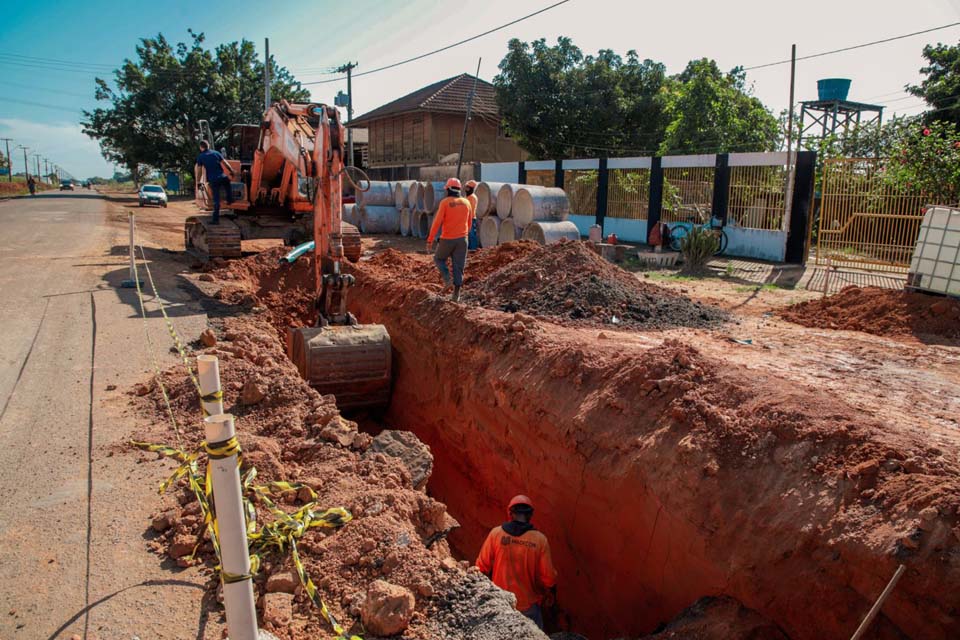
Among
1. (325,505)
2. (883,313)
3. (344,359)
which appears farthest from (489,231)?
(325,505)

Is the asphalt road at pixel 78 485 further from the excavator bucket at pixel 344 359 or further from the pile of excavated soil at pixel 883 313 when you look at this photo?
the pile of excavated soil at pixel 883 313

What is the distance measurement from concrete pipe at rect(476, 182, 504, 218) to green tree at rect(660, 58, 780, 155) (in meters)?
11.5

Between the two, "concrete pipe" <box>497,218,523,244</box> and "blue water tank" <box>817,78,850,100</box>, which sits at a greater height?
"blue water tank" <box>817,78,850,100</box>

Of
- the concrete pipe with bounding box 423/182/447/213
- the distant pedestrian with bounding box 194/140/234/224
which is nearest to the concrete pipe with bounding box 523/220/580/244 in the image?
the concrete pipe with bounding box 423/182/447/213

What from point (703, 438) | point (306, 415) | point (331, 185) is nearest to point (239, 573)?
point (306, 415)

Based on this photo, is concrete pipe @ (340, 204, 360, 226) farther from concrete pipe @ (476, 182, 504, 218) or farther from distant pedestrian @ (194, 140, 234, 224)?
distant pedestrian @ (194, 140, 234, 224)

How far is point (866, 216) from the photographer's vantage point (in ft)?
46.8

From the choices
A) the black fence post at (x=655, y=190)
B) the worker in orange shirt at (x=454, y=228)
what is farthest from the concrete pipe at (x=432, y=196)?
the worker in orange shirt at (x=454, y=228)

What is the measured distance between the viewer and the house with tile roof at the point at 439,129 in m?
32.4

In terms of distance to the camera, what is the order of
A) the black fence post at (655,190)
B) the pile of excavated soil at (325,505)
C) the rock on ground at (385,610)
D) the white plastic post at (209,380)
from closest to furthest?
the white plastic post at (209,380), the rock on ground at (385,610), the pile of excavated soil at (325,505), the black fence post at (655,190)

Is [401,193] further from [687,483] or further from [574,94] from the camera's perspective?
[687,483]

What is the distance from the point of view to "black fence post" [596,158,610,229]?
2141 cm

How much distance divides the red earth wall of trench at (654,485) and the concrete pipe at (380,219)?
1610cm

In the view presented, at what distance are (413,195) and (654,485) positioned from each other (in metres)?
18.3
